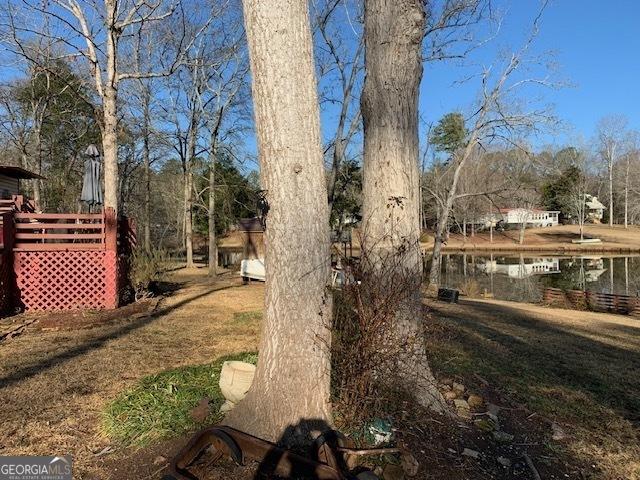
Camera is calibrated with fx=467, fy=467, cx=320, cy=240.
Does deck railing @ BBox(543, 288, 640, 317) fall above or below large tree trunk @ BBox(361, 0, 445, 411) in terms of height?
below

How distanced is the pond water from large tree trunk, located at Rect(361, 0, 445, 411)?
17.0m

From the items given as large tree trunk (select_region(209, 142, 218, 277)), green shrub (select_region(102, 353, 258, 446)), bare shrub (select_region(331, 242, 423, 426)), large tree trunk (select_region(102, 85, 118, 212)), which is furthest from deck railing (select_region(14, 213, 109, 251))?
large tree trunk (select_region(209, 142, 218, 277))

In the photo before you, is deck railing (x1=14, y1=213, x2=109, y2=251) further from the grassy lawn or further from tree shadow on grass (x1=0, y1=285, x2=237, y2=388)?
the grassy lawn

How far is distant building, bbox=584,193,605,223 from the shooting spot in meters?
66.5

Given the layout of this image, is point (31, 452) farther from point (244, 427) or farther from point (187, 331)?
point (187, 331)

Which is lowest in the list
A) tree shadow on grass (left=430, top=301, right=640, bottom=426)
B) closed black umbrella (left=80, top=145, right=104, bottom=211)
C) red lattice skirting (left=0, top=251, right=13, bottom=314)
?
tree shadow on grass (left=430, top=301, right=640, bottom=426)

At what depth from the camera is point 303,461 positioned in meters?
2.37

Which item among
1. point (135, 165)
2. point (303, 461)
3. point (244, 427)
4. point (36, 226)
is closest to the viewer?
point (303, 461)

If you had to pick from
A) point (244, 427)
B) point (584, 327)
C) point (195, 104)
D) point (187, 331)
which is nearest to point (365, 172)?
point (244, 427)

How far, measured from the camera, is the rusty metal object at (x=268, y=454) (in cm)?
237

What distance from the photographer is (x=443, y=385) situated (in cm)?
401

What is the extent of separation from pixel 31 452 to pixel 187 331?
150 inches

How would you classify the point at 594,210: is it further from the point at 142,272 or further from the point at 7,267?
the point at 7,267

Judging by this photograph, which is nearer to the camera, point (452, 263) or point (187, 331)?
point (187, 331)
